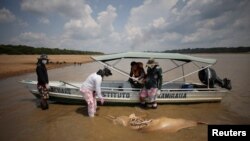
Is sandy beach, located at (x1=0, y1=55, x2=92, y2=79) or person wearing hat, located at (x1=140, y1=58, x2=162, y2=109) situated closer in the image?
person wearing hat, located at (x1=140, y1=58, x2=162, y2=109)

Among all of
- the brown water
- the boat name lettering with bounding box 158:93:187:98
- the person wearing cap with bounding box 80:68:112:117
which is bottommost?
the brown water

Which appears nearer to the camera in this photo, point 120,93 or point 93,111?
point 93,111

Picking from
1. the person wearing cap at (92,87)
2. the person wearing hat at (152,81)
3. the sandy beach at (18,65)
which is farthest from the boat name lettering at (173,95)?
the sandy beach at (18,65)

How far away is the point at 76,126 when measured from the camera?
7.80 m

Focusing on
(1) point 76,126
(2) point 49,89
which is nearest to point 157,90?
(1) point 76,126

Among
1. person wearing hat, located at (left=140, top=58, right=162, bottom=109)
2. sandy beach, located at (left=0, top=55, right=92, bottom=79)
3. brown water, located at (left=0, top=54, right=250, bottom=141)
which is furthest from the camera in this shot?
sandy beach, located at (left=0, top=55, right=92, bottom=79)

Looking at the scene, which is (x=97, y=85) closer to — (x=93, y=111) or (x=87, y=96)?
(x=87, y=96)

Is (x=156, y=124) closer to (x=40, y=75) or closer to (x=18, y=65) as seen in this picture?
(x=40, y=75)

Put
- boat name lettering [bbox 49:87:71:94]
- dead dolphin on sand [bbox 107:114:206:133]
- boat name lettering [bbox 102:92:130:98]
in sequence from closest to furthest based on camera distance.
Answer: dead dolphin on sand [bbox 107:114:206:133] → boat name lettering [bbox 102:92:130:98] → boat name lettering [bbox 49:87:71:94]

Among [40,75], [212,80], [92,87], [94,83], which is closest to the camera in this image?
[94,83]

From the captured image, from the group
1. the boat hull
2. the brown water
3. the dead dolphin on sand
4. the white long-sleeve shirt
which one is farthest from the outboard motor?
the white long-sleeve shirt

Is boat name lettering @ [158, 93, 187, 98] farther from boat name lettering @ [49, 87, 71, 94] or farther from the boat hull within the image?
boat name lettering @ [49, 87, 71, 94]

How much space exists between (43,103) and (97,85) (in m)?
3.41

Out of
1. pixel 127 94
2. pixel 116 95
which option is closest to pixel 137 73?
pixel 127 94
